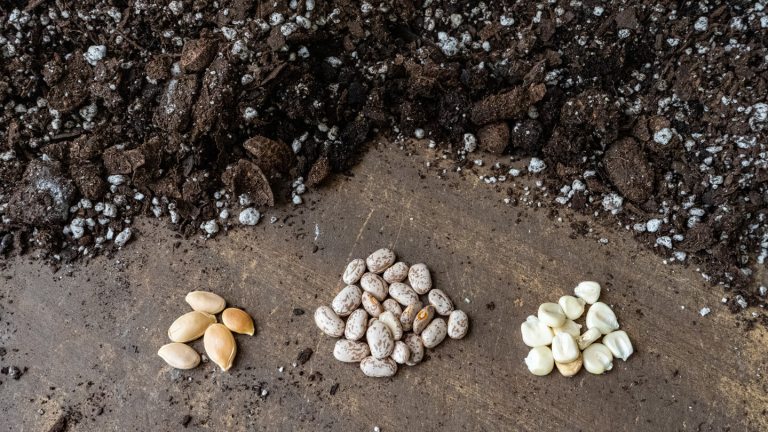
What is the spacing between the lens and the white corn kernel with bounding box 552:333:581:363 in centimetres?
131

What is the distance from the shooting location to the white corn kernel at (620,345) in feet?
4.31

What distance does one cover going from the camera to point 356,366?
1354 millimetres

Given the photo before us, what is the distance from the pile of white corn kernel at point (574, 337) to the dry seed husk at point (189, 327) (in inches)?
28.1

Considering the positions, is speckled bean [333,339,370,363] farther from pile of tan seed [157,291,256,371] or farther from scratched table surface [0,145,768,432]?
pile of tan seed [157,291,256,371]

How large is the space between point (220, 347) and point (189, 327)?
0.29 ft

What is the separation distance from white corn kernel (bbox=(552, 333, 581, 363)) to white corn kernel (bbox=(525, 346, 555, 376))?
14 millimetres

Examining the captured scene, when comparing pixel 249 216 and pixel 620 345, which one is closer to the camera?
pixel 620 345

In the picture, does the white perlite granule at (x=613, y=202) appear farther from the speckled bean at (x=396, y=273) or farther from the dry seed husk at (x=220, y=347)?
the dry seed husk at (x=220, y=347)

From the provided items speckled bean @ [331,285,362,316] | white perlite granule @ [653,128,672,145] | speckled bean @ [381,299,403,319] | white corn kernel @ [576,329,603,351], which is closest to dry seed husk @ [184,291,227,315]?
speckled bean @ [331,285,362,316]

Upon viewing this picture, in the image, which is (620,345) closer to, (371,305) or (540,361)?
(540,361)

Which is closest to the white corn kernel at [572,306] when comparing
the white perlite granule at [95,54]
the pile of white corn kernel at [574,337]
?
the pile of white corn kernel at [574,337]

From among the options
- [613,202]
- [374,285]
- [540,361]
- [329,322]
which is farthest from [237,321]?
[613,202]

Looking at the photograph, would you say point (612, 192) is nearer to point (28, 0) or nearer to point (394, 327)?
point (394, 327)

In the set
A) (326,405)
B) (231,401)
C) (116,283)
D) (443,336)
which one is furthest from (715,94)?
(116,283)
